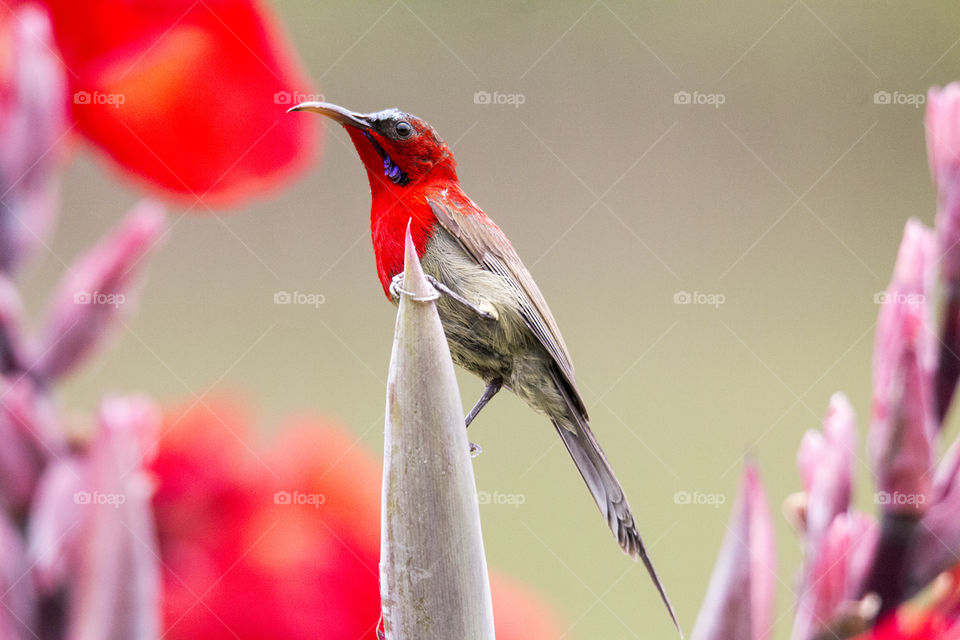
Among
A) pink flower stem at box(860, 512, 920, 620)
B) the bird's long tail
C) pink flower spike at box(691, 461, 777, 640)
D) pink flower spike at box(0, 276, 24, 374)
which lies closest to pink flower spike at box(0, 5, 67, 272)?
pink flower spike at box(0, 276, 24, 374)

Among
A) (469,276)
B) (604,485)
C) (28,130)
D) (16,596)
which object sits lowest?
(16,596)

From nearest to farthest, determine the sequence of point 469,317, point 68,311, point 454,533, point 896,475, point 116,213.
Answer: point 454,533
point 469,317
point 896,475
point 68,311
point 116,213

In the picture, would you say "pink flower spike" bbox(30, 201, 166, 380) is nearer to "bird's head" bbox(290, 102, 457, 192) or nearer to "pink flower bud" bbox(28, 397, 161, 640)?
"pink flower bud" bbox(28, 397, 161, 640)

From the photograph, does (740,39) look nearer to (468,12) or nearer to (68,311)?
(468,12)

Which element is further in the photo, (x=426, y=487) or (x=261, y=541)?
(x=261, y=541)

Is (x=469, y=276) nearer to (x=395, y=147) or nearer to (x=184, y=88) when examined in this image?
(x=395, y=147)

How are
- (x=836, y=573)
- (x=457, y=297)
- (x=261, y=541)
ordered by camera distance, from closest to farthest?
(x=457, y=297)
(x=836, y=573)
(x=261, y=541)

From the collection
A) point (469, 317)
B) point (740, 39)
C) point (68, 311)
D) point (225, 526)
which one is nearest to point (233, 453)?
point (225, 526)

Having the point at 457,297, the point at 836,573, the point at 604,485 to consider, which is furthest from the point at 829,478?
the point at 457,297
